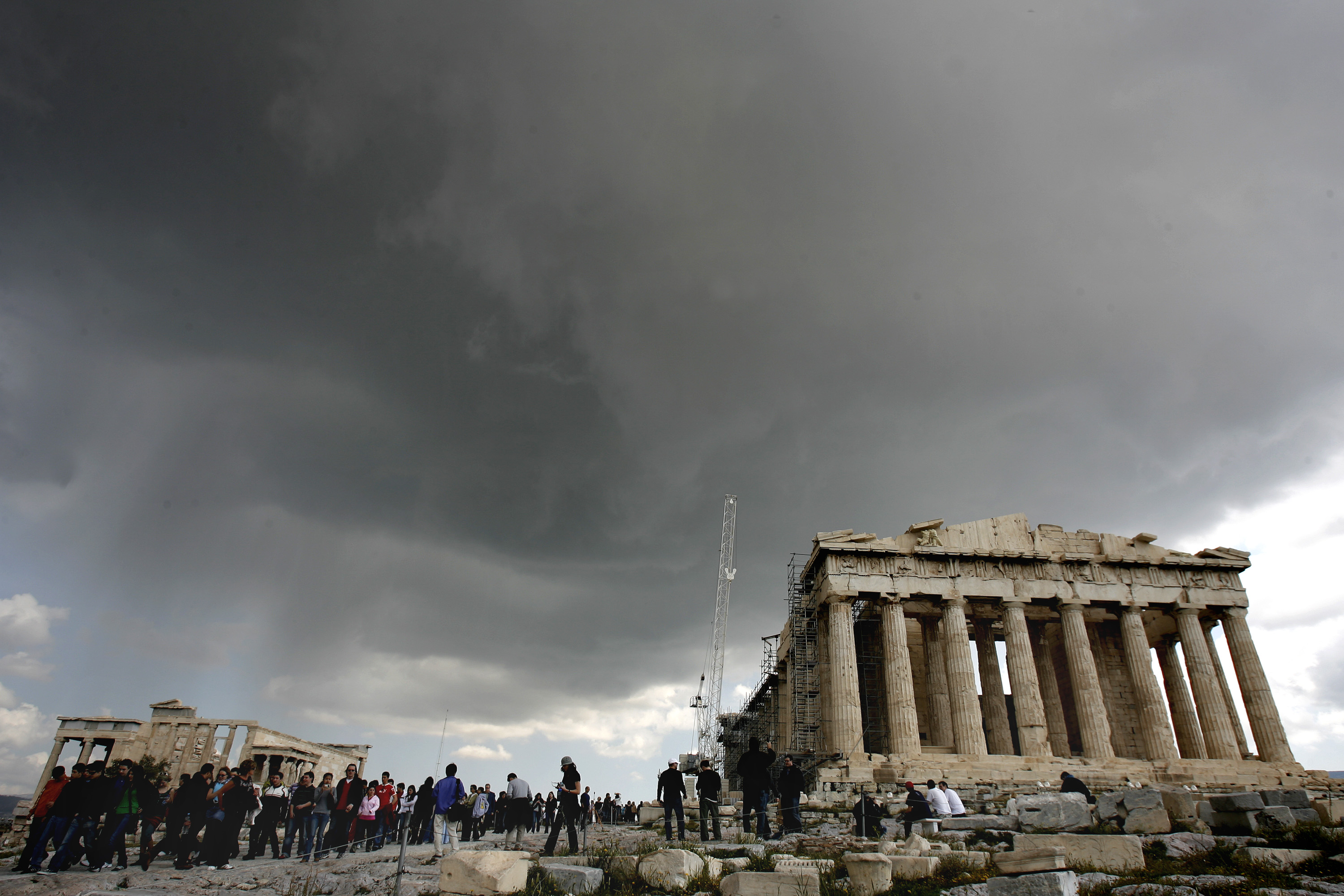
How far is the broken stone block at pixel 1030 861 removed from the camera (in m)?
8.78

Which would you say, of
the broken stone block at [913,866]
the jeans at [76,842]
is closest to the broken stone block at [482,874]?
the broken stone block at [913,866]

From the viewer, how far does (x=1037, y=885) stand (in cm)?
837

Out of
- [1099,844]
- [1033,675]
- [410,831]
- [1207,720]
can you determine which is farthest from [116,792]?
[1207,720]

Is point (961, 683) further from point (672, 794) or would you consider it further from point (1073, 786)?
point (672, 794)

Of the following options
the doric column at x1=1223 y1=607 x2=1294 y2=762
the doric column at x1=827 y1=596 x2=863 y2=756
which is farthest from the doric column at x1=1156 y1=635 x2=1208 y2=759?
the doric column at x1=827 y1=596 x2=863 y2=756

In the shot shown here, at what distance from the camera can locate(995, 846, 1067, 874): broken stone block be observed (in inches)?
346

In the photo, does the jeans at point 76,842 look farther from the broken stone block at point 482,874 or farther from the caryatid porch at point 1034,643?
the caryatid porch at point 1034,643

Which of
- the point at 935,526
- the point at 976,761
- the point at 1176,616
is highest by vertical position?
the point at 935,526

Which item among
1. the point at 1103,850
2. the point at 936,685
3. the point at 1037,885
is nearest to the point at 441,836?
the point at 1037,885

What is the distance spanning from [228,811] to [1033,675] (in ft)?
96.0

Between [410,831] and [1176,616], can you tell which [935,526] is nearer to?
[1176,616]

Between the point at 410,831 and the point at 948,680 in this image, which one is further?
the point at 948,680

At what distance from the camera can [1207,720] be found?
101 ft

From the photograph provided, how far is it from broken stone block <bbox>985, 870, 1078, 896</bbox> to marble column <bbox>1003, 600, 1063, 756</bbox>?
2252cm
